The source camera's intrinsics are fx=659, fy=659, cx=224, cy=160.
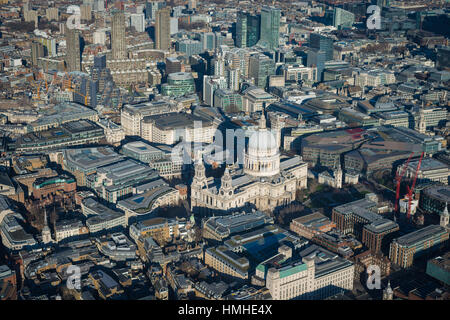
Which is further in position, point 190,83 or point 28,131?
point 190,83

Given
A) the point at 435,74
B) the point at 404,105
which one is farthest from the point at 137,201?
the point at 435,74

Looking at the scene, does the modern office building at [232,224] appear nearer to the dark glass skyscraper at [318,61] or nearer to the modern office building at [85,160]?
the modern office building at [85,160]

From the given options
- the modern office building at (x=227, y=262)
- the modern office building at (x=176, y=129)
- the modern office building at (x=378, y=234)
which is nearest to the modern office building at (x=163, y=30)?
the modern office building at (x=176, y=129)

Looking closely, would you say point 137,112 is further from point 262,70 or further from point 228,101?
point 262,70

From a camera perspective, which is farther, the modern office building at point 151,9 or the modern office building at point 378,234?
the modern office building at point 151,9

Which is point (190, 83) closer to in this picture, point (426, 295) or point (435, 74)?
point (435, 74)

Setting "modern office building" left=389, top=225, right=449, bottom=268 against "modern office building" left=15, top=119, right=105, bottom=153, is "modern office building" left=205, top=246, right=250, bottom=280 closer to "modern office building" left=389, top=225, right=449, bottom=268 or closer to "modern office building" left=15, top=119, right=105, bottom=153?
"modern office building" left=389, top=225, right=449, bottom=268
